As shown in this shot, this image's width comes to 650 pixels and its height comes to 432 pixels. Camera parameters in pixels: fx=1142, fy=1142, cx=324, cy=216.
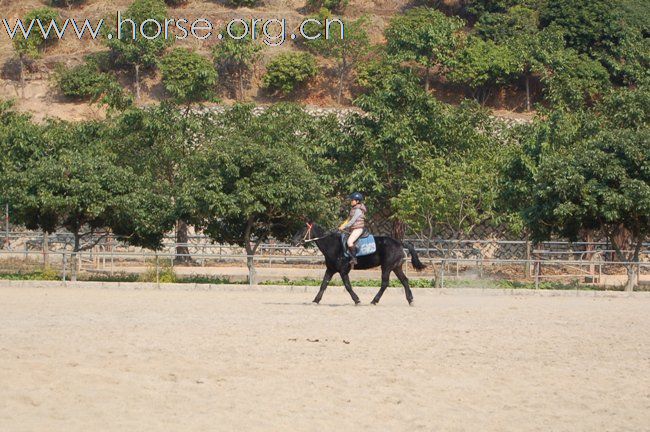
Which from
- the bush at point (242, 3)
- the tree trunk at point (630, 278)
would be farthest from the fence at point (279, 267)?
the bush at point (242, 3)

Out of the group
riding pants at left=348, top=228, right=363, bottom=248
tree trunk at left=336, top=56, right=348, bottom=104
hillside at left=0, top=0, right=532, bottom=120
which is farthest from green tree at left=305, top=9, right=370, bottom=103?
riding pants at left=348, top=228, right=363, bottom=248

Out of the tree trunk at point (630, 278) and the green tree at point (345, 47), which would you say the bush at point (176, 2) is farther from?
the tree trunk at point (630, 278)

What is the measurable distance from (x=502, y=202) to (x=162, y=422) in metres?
32.4

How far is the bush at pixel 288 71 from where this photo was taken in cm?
6625

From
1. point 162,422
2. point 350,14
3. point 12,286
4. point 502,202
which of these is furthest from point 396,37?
point 162,422

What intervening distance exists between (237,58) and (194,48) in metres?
6.62

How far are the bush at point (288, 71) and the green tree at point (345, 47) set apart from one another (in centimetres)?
158

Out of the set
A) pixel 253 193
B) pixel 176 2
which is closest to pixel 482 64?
pixel 176 2

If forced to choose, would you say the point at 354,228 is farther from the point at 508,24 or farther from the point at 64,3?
the point at 64,3

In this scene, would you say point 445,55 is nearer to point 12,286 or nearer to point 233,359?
point 12,286

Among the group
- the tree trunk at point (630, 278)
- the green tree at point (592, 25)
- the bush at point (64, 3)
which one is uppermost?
the bush at point (64, 3)

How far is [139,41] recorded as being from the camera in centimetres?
6969

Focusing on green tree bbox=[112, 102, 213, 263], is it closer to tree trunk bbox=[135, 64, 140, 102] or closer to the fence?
the fence

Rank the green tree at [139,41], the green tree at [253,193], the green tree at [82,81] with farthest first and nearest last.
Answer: the green tree at [139,41] < the green tree at [82,81] < the green tree at [253,193]
